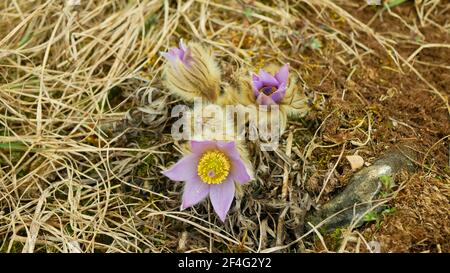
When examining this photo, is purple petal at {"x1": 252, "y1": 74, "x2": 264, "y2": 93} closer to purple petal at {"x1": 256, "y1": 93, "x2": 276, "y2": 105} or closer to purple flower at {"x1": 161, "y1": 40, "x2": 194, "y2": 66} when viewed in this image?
purple petal at {"x1": 256, "y1": 93, "x2": 276, "y2": 105}

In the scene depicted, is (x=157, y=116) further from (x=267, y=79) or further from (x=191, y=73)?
(x=267, y=79)

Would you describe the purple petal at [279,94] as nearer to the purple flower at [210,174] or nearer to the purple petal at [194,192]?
the purple flower at [210,174]

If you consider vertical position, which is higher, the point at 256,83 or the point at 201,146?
the point at 256,83

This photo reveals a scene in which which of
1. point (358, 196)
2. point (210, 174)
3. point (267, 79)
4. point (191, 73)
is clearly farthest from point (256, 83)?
point (358, 196)

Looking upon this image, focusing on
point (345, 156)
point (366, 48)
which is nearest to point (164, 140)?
point (345, 156)

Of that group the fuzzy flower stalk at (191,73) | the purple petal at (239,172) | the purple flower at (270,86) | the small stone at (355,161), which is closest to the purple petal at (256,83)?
the purple flower at (270,86)
